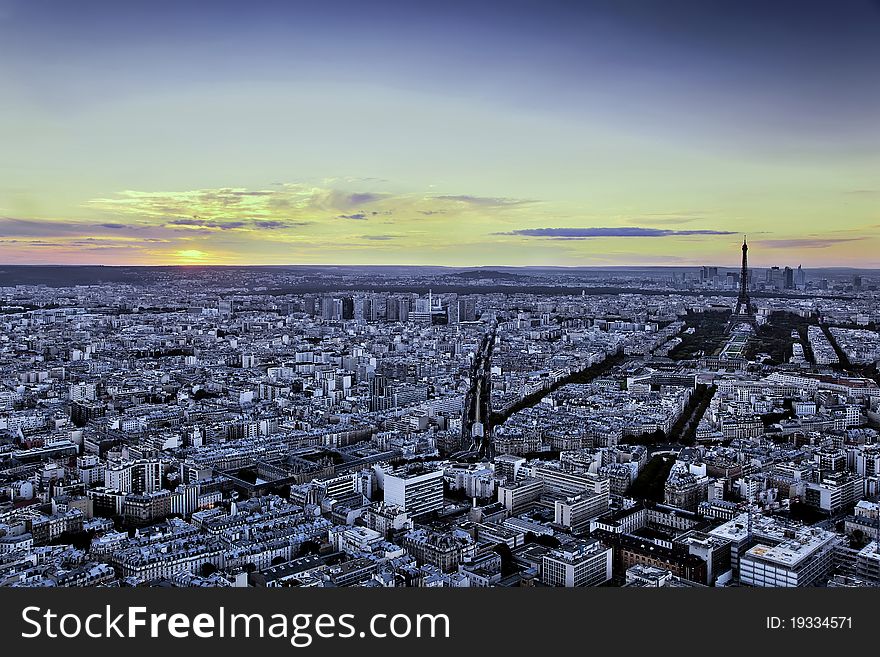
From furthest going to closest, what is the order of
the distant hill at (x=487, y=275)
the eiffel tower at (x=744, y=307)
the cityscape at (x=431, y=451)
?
the distant hill at (x=487, y=275) < the eiffel tower at (x=744, y=307) < the cityscape at (x=431, y=451)

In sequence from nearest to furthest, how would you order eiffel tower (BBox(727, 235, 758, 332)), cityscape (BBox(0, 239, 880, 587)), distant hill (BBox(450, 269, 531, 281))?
cityscape (BBox(0, 239, 880, 587)) < eiffel tower (BBox(727, 235, 758, 332)) < distant hill (BBox(450, 269, 531, 281))

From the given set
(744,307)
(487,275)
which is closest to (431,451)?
(744,307)

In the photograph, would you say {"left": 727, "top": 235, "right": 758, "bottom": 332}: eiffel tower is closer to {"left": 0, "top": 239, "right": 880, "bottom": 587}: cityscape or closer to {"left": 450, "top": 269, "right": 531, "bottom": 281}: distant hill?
{"left": 0, "top": 239, "right": 880, "bottom": 587}: cityscape

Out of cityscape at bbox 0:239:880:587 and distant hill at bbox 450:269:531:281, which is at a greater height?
distant hill at bbox 450:269:531:281

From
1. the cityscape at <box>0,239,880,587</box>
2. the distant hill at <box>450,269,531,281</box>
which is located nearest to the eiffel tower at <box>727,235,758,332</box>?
the cityscape at <box>0,239,880,587</box>

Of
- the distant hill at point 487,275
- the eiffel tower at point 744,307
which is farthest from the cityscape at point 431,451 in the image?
the distant hill at point 487,275

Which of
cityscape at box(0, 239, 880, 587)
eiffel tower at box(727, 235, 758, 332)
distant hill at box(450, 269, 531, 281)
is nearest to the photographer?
cityscape at box(0, 239, 880, 587)

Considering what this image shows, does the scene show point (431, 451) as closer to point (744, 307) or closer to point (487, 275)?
A: point (744, 307)

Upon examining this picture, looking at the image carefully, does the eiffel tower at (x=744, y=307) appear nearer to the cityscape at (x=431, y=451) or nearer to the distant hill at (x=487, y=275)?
the cityscape at (x=431, y=451)

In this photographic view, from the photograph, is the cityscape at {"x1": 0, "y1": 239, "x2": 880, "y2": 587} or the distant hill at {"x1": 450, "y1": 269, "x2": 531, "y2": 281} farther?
the distant hill at {"x1": 450, "y1": 269, "x2": 531, "y2": 281}
